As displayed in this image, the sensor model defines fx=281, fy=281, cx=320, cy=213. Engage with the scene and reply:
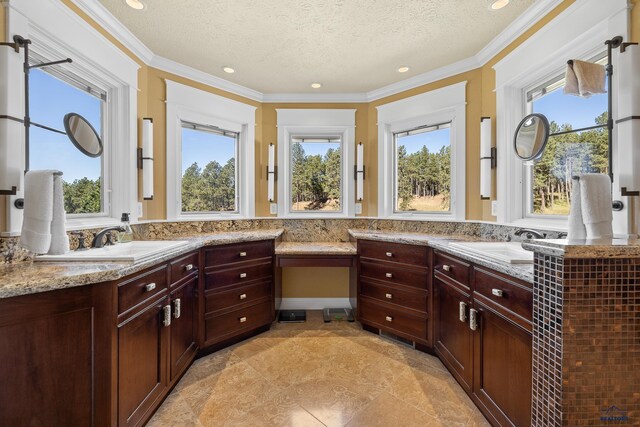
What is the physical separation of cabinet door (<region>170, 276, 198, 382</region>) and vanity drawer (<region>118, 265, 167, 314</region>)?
0.19 meters

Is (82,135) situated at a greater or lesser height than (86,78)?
lesser

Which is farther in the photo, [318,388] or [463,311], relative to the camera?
[318,388]

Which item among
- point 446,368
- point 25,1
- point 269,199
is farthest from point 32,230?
point 446,368

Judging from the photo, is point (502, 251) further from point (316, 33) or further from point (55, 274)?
point (55, 274)

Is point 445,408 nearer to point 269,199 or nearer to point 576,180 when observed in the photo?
point 576,180

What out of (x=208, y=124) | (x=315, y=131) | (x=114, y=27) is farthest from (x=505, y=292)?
(x=114, y=27)

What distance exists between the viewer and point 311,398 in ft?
5.84

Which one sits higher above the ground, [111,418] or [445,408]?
[111,418]

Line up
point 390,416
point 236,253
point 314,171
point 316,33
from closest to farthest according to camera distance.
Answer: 1. point 390,416
2. point 316,33
3. point 236,253
4. point 314,171

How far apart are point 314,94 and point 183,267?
240 cm

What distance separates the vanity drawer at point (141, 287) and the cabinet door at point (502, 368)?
1.82m

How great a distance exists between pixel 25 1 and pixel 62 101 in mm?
555

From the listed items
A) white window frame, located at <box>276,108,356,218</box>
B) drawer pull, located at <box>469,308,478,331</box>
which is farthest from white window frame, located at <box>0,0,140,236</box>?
drawer pull, located at <box>469,308,478,331</box>

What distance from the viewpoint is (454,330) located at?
194 cm
